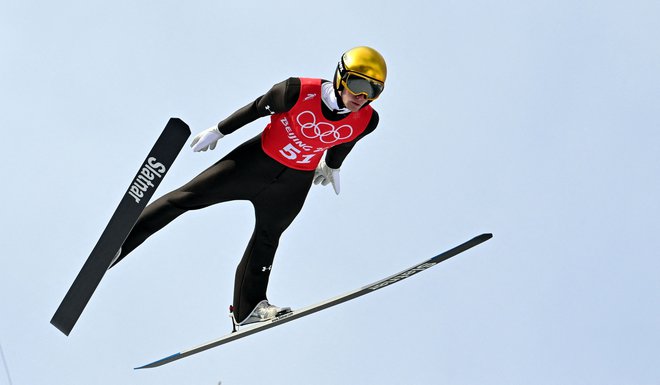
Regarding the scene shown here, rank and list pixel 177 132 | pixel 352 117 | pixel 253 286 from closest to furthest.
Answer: pixel 177 132 → pixel 352 117 → pixel 253 286

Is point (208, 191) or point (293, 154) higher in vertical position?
point (293, 154)

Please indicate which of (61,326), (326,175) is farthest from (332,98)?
(61,326)

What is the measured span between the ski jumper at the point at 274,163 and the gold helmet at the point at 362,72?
36cm

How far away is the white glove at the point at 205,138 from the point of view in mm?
8266

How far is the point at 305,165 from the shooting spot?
8500 mm

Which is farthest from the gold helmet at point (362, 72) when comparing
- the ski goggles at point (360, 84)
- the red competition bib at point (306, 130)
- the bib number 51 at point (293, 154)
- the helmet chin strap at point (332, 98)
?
the bib number 51 at point (293, 154)

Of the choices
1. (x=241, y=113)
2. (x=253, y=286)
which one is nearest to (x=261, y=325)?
(x=253, y=286)

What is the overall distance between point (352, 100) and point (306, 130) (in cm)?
50

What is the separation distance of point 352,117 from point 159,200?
5.53ft

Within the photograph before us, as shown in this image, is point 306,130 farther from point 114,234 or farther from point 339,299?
point 114,234

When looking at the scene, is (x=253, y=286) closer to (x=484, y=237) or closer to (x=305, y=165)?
(x=305, y=165)

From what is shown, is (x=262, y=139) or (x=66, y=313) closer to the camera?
(x=66, y=313)

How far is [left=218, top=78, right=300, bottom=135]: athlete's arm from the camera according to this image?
317 inches

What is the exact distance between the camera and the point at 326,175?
28.9 feet
